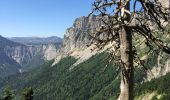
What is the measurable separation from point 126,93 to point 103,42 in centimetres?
204

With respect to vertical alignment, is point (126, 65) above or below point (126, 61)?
below

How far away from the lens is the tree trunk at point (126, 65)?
45.2 feet

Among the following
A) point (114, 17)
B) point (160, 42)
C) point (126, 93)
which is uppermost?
point (114, 17)

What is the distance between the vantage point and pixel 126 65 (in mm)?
13898

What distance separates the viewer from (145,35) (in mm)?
14242

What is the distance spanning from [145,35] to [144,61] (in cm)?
90

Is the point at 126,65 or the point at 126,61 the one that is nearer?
the point at 126,65

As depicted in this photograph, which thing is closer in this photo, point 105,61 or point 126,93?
point 126,93

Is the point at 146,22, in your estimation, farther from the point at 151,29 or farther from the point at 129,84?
the point at 129,84

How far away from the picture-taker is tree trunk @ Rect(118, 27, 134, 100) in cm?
1378

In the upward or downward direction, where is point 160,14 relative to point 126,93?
upward

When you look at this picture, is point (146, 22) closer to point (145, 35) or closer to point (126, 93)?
point (145, 35)

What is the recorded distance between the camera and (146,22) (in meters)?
14.0

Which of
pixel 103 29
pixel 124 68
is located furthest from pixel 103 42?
pixel 124 68
